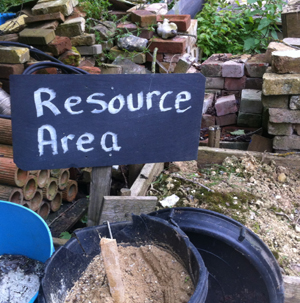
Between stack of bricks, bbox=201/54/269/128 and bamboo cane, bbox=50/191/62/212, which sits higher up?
stack of bricks, bbox=201/54/269/128

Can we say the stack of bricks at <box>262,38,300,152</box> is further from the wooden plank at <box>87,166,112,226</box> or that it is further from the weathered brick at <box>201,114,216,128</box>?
the wooden plank at <box>87,166,112,226</box>

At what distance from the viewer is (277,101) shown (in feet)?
9.85

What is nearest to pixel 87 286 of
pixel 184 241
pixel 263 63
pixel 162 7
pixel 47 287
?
pixel 47 287

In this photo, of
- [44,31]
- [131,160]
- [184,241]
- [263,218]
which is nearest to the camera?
[184,241]

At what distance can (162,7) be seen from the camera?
550 cm

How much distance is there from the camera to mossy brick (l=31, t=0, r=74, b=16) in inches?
169

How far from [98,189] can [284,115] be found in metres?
1.92

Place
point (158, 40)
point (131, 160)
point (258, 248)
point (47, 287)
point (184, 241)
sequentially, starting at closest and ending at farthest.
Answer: point (47, 287) → point (184, 241) → point (258, 248) → point (131, 160) → point (158, 40)

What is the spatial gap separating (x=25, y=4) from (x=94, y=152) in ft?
13.3

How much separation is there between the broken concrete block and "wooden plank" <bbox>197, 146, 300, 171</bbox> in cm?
75

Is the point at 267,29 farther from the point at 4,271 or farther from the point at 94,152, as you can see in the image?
the point at 4,271

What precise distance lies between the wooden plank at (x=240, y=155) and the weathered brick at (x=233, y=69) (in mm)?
1657

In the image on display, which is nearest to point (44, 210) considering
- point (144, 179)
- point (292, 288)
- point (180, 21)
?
point (144, 179)

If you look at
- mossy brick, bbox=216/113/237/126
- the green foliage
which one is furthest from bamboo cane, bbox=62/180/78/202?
the green foliage
